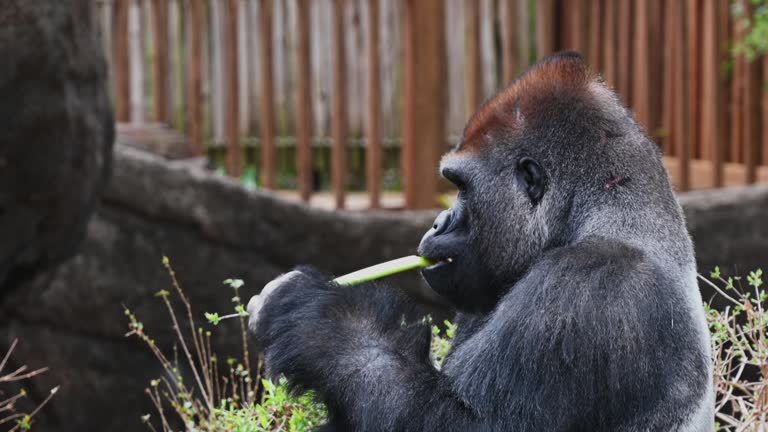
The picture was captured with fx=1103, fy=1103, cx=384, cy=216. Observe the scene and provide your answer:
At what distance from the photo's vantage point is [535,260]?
8.88 feet

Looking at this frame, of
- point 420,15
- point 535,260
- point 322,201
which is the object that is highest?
point 420,15

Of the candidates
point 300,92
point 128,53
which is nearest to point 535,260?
point 300,92

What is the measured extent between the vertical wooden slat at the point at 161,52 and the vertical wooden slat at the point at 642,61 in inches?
127

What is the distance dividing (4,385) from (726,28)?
5.21 metres

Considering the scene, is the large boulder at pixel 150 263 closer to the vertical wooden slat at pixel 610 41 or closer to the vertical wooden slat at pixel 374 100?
the vertical wooden slat at pixel 374 100

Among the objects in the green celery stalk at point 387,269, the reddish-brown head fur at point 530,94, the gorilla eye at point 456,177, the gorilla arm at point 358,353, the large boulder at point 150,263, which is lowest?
the large boulder at point 150,263

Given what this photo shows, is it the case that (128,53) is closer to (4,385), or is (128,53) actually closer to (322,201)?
(322,201)

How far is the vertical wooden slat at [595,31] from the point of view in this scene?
7762mm

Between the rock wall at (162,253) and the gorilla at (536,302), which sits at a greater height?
the gorilla at (536,302)

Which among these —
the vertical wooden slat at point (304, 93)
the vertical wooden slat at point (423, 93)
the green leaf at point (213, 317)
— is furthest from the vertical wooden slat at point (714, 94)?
the green leaf at point (213, 317)

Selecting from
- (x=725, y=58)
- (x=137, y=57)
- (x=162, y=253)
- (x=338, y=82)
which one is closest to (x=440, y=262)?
(x=162, y=253)

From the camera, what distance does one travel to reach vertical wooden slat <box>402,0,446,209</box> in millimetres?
7406

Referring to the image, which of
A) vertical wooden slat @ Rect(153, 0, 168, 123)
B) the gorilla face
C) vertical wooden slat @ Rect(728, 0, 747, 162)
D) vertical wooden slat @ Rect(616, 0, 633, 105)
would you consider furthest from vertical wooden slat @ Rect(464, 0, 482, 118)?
the gorilla face

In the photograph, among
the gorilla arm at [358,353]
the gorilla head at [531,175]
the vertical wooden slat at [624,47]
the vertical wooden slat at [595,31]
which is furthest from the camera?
the vertical wooden slat at [595,31]
